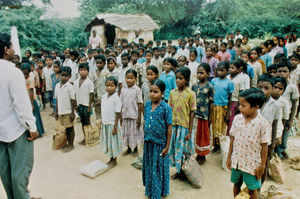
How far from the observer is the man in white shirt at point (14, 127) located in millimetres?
2287

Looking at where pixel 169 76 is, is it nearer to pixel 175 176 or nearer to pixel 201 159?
pixel 201 159

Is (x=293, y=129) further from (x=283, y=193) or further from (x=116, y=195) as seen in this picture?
(x=116, y=195)

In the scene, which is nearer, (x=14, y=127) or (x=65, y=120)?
(x=14, y=127)

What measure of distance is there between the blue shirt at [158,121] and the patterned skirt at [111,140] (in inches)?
40.8

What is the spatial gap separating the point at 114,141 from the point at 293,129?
299 cm

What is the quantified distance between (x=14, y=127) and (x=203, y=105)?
2.50 meters

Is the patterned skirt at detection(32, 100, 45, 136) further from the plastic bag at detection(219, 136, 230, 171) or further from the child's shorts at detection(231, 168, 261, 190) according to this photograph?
the child's shorts at detection(231, 168, 261, 190)

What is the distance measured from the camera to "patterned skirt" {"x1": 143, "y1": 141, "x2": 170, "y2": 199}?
2.85m

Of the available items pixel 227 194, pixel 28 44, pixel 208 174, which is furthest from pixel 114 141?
pixel 28 44

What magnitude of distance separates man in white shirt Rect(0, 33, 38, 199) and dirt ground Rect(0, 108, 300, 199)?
861 mm

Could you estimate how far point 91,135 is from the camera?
185 inches

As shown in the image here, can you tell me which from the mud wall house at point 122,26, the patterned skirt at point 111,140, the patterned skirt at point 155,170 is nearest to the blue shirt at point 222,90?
the patterned skirt at point 155,170

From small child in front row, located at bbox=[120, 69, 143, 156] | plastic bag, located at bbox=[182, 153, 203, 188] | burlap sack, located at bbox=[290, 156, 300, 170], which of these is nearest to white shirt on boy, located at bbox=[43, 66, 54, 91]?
small child in front row, located at bbox=[120, 69, 143, 156]

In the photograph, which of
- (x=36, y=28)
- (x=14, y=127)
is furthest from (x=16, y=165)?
(x=36, y=28)
